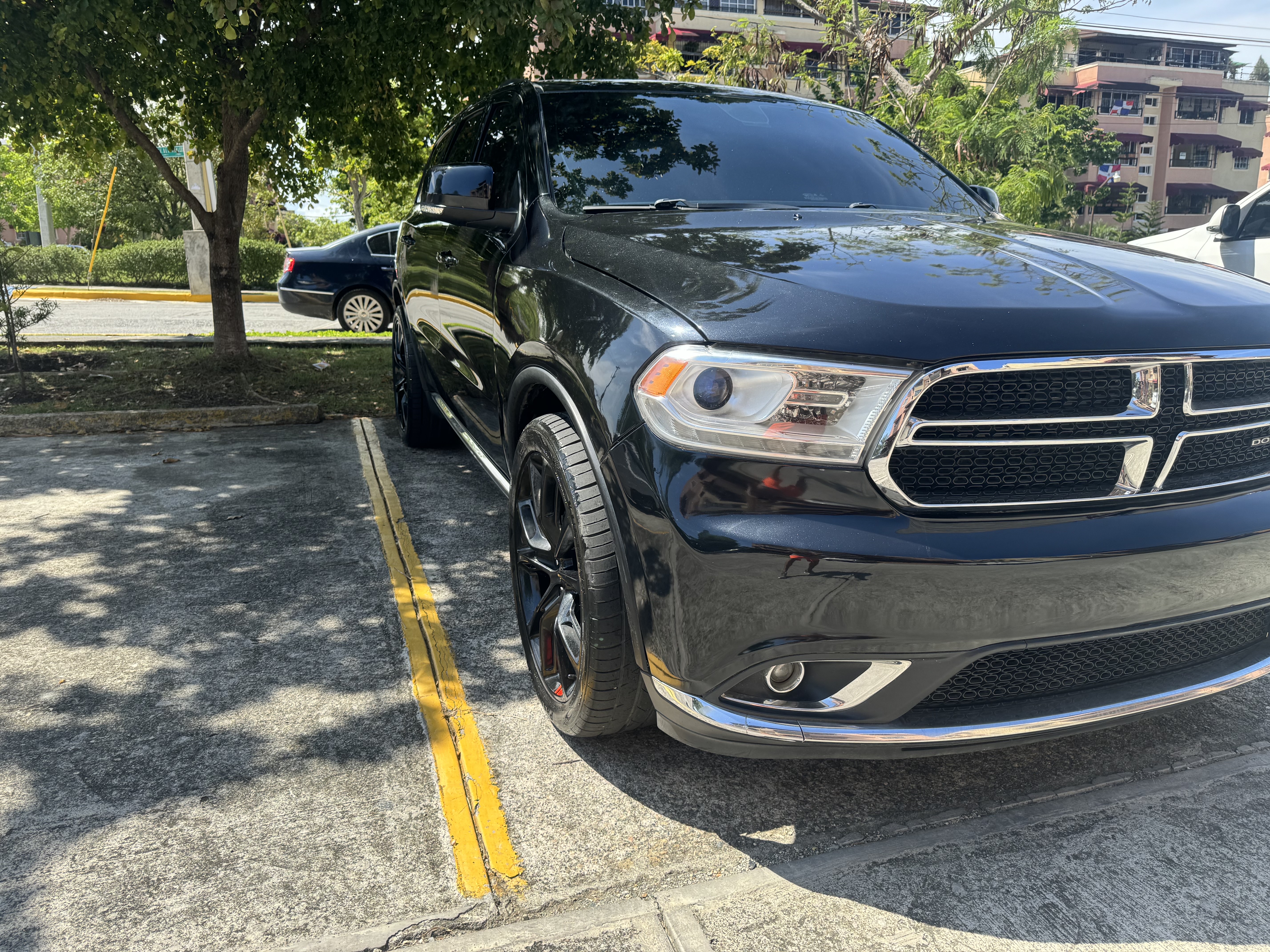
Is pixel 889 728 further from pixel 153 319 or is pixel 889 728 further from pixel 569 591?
pixel 153 319

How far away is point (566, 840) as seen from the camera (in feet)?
7.79

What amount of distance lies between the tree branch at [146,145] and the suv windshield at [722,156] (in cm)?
558

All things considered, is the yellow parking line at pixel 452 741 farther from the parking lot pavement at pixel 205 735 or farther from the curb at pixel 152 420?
the curb at pixel 152 420

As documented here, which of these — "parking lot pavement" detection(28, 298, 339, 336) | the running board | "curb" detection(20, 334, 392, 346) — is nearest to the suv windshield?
the running board

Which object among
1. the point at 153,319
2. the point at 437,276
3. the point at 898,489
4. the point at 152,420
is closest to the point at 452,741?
the point at 898,489

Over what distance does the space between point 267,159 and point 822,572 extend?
9.11m

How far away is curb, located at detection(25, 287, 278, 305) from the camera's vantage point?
830 inches

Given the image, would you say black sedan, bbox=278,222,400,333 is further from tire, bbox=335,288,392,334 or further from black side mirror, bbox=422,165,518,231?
black side mirror, bbox=422,165,518,231

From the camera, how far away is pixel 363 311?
13.5 metres

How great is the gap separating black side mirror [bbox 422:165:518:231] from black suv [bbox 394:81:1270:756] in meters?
0.83

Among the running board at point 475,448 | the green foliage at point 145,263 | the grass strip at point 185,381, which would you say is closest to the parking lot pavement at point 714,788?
the running board at point 475,448

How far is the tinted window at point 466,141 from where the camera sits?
4.61 m

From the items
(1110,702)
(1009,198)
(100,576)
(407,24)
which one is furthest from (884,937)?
(1009,198)

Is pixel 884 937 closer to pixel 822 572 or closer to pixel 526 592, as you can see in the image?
pixel 822 572
